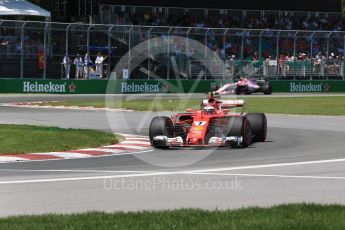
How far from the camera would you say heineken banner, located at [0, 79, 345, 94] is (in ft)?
124

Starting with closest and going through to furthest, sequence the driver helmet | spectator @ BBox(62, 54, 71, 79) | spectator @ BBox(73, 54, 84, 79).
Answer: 1. the driver helmet
2. spectator @ BBox(62, 54, 71, 79)
3. spectator @ BBox(73, 54, 84, 79)

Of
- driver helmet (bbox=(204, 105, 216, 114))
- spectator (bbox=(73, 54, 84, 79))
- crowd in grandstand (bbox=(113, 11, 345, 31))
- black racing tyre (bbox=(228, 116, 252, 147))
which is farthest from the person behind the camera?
crowd in grandstand (bbox=(113, 11, 345, 31))

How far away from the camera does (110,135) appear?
18531 mm

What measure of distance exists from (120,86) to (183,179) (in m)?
29.3

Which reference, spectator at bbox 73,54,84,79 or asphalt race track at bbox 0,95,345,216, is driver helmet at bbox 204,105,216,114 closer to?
asphalt race track at bbox 0,95,345,216

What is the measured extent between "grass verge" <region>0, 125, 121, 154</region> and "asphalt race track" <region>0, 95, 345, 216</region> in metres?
1.52

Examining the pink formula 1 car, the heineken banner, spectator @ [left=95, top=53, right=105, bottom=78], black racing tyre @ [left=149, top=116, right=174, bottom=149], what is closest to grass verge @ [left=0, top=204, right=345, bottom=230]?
black racing tyre @ [left=149, top=116, right=174, bottom=149]

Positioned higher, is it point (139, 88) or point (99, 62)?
point (99, 62)

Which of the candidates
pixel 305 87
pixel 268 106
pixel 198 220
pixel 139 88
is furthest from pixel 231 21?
pixel 198 220

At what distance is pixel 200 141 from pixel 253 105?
16959mm

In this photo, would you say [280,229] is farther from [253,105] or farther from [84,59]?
[84,59]

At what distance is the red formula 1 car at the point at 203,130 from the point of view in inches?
633

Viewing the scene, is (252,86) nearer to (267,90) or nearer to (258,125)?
(267,90)

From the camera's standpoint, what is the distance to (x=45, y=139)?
53.9 feet
